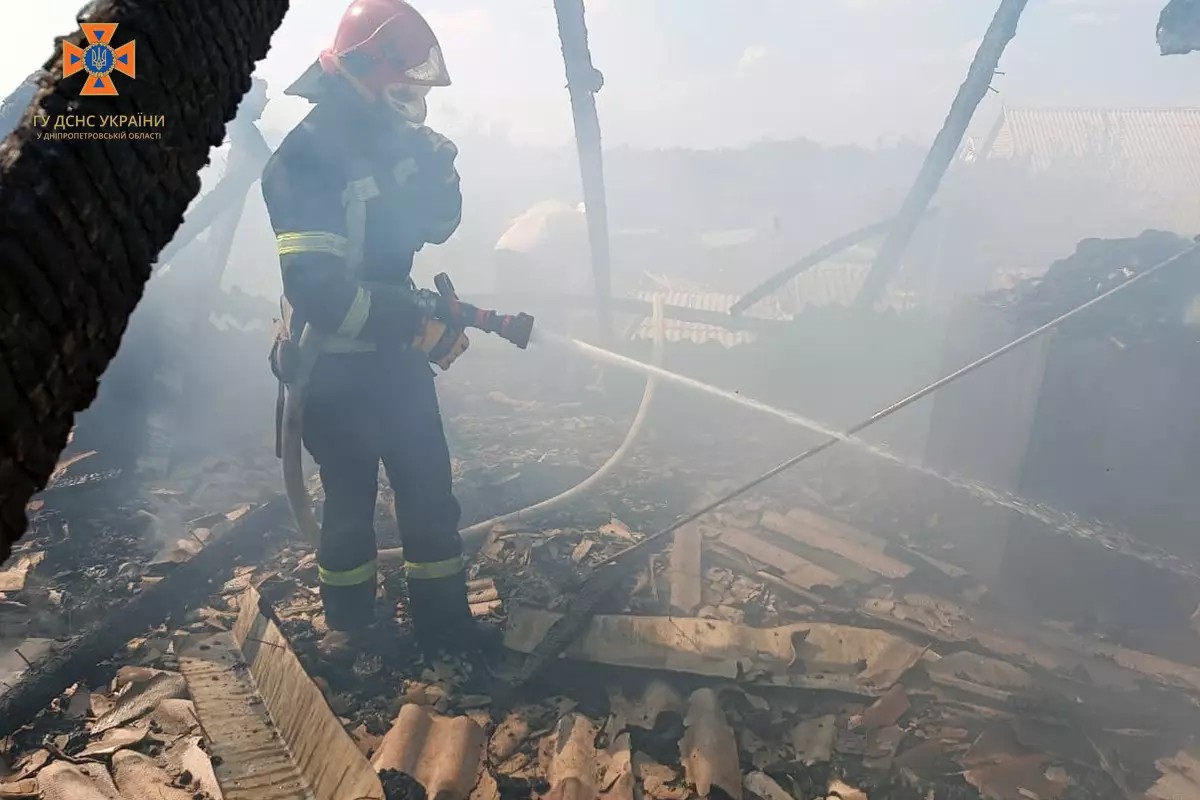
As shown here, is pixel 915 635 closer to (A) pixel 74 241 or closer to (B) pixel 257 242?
(A) pixel 74 241

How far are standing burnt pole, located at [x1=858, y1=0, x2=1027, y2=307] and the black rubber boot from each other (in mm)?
6568

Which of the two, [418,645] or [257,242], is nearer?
[418,645]

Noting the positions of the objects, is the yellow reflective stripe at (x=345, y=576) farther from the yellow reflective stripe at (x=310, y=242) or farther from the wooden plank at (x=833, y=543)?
the wooden plank at (x=833, y=543)

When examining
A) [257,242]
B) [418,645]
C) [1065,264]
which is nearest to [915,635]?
[418,645]

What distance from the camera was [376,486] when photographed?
400 cm

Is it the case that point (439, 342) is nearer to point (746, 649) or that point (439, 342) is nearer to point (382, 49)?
point (382, 49)

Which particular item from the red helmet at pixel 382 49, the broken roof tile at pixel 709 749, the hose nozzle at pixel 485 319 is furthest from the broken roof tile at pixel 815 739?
the red helmet at pixel 382 49

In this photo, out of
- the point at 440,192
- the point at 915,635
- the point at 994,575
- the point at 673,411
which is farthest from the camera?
the point at 673,411

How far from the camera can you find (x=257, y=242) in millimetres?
18688

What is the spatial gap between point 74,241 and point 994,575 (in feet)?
19.5

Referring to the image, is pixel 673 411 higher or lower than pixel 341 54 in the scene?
lower

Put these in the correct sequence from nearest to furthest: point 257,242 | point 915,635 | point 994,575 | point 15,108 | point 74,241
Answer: point 74,241
point 915,635
point 994,575
point 15,108
point 257,242

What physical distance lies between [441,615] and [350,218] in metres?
2.27

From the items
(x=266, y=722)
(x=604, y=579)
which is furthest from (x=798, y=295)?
(x=266, y=722)
